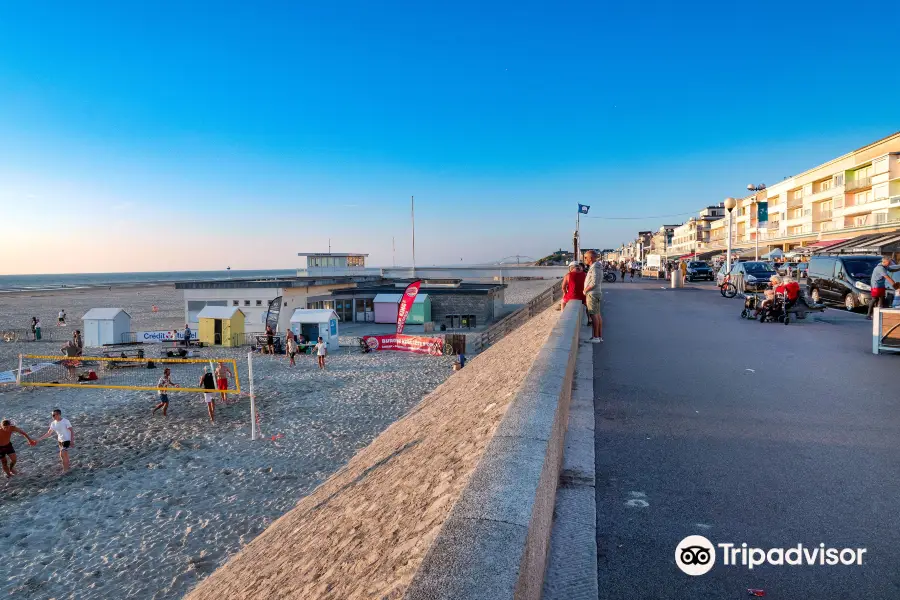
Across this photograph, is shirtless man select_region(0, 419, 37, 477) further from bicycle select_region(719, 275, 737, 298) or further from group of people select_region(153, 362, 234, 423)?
bicycle select_region(719, 275, 737, 298)

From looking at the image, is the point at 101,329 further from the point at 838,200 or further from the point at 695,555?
the point at 838,200

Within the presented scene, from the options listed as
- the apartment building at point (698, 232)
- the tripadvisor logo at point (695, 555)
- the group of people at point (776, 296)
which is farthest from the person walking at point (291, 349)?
the apartment building at point (698, 232)

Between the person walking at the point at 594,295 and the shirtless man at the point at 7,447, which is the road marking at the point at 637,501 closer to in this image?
the person walking at the point at 594,295

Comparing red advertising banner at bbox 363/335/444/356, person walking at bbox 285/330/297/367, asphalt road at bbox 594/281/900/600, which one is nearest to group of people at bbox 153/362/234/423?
person walking at bbox 285/330/297/367

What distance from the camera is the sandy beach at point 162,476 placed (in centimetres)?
741

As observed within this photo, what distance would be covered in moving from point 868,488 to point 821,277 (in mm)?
16726

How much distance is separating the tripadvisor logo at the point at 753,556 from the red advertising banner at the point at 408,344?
69.9ft

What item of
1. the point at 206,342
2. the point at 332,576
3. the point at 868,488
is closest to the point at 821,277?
the point at 868,488

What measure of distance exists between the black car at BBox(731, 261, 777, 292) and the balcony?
82.1 ft

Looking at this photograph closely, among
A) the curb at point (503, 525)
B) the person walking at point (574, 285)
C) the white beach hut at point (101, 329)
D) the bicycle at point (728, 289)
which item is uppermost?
the person walking at point (574, 285)

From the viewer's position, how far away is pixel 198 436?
512 inches

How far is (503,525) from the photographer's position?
2055 mm

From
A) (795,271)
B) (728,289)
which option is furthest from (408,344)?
(795,271)

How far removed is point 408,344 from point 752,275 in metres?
16.2
